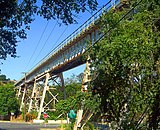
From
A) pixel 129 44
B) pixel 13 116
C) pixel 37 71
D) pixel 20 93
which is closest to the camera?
pixel 129 44

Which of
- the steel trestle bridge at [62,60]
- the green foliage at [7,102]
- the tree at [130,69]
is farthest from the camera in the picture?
the green foliage at [7,102]

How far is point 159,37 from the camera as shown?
10672mm

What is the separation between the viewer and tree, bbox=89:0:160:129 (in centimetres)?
1037

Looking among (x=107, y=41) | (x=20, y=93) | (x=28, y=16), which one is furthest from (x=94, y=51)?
(x=20, y=93)

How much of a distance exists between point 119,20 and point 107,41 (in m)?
0.82

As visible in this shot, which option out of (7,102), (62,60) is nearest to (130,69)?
(62,60)

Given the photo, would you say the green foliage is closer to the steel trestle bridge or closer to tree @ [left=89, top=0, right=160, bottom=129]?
the steel trestle bridge

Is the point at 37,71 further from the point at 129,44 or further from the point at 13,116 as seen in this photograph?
the point at 129,44

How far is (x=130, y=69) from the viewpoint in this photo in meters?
10.7

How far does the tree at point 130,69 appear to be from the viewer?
1037cm

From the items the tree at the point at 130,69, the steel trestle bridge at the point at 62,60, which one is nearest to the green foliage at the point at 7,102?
the steel trestle bridge at the point at 62,60

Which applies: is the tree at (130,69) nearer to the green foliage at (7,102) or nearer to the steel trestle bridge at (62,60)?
the steel trestle bridge at (62,60)

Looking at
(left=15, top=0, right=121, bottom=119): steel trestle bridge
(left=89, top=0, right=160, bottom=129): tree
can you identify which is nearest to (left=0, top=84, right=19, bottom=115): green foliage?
(left=15, top=0, right=121, bottom=119): steel trestle bridge

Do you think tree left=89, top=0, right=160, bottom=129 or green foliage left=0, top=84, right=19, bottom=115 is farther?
green foliage left=0, top=84, right=19, bottom=115
